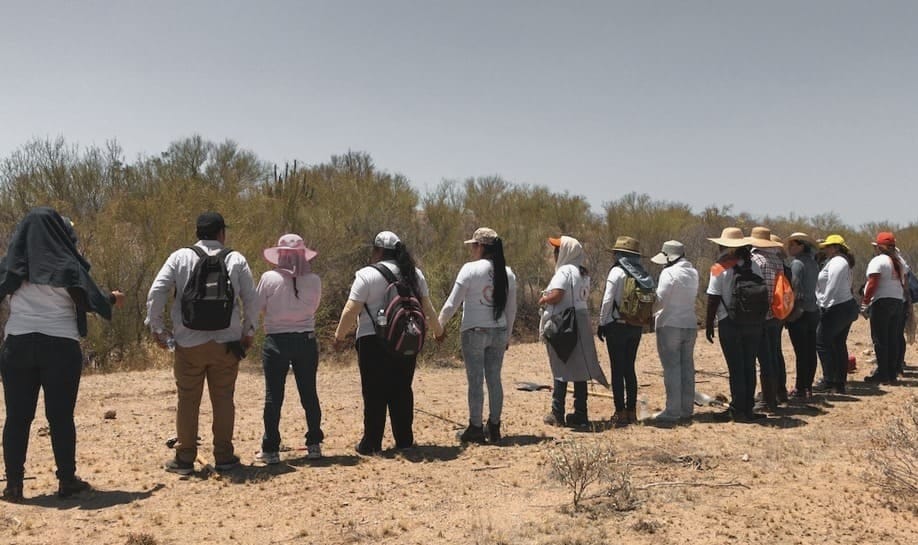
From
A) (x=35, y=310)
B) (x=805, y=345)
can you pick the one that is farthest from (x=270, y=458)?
(x=805, y=345)

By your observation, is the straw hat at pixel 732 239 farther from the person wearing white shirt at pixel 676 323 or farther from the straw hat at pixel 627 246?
the straw hat at pixel 627 246

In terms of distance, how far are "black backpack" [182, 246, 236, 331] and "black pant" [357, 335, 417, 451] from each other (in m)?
1.20

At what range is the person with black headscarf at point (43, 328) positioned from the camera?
5188 mm

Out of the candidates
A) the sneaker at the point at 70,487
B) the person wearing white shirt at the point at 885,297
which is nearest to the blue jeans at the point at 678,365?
the person wearing white shirt at the point at 885,297

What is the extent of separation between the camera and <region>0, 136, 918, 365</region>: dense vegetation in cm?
1340

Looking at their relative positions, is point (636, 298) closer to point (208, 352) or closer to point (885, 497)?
point (885, 497)

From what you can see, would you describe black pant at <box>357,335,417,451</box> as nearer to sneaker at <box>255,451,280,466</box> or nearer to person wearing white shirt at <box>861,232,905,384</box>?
sneaker at <box>255,451,280,466</box>

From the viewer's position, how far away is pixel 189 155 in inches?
975

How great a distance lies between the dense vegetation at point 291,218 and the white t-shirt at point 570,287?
609 centimetres

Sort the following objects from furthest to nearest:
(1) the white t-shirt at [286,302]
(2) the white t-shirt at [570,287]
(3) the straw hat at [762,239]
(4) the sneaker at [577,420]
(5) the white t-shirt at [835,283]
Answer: (5) the white t-shirt at [835,283]
(3) the straw hat at [762,239]
(4) the sneaker at [577,420]
(2) the white t-shirt at [570,287]
(1) the white t-shirt at [286,302]

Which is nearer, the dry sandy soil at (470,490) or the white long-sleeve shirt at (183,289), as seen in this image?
the dry sandy soil at (470,490)

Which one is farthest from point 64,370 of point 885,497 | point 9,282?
point 885,497

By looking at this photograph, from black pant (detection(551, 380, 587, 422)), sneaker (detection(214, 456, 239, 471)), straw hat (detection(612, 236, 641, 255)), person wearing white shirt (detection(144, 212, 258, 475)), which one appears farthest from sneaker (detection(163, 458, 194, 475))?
straw hat (detection(612, 236, 641, 255))

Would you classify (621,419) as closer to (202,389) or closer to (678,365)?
(678,365)
